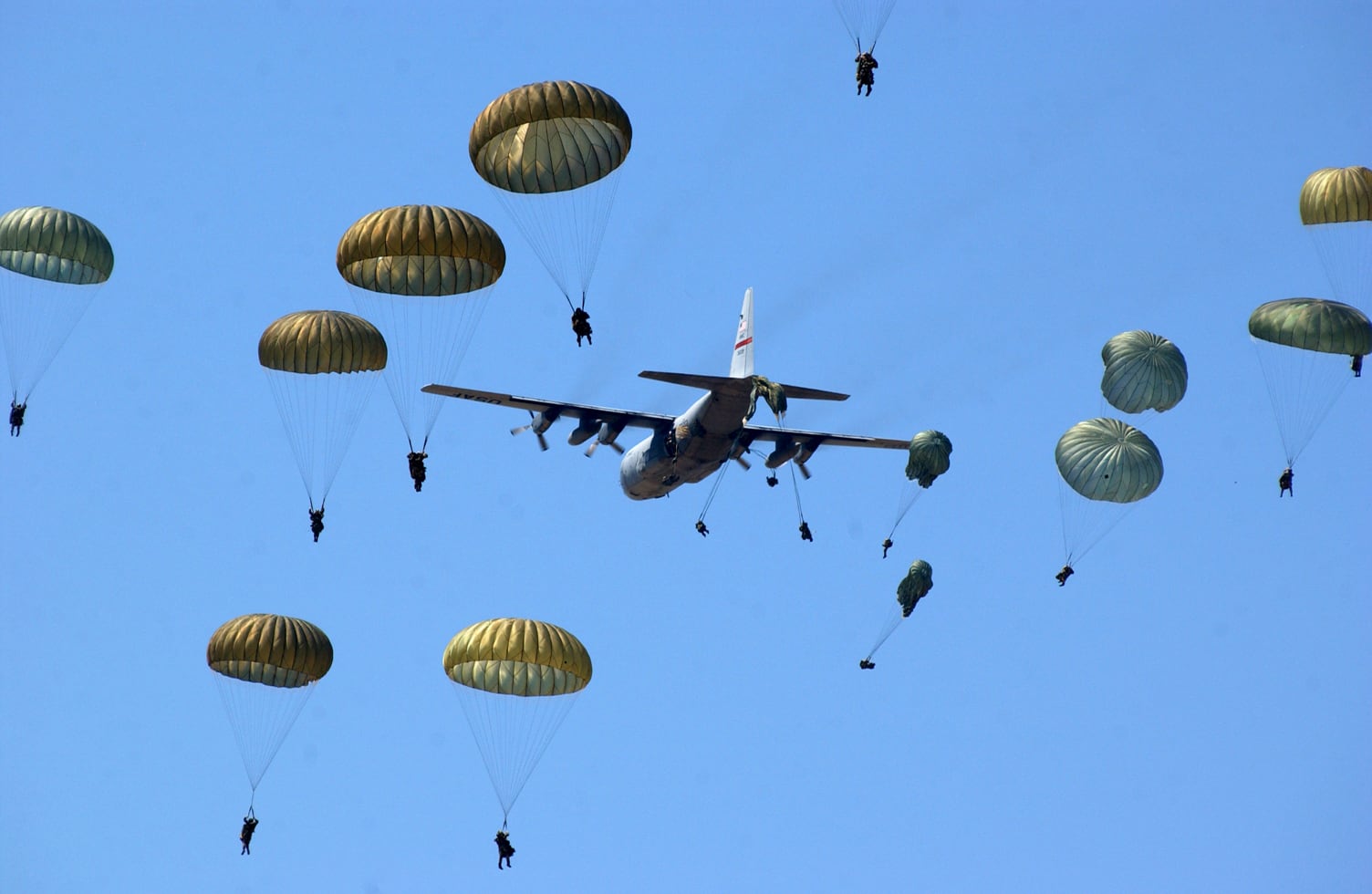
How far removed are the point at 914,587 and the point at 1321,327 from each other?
39.5ft

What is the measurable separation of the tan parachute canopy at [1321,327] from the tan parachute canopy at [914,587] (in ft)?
34.4

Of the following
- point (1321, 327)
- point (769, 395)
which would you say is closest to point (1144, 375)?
point (1321, 327)

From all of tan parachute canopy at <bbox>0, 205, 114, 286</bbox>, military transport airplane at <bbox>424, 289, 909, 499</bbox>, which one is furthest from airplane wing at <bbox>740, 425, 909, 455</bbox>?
tan parachute canopy at <bbox>0, 205, 114, 286</bbox>

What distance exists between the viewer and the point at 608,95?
4419 centimetres

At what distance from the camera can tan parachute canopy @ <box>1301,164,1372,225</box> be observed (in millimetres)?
46812

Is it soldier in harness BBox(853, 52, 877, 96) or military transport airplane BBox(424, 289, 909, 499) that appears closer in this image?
soldier in harness BBox(853, 52, 877, 96)

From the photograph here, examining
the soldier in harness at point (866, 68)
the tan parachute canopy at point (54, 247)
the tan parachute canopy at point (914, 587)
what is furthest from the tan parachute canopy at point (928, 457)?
the tan parachute canopy at point (54, 247)

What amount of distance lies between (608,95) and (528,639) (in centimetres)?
1289

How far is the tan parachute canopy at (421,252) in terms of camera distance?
43.9m

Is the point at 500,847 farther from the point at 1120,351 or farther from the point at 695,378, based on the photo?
the point at 1120,351

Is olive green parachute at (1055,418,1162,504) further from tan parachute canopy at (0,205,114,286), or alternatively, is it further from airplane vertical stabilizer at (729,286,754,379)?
tan parachute canopy at (0,205,114,286)

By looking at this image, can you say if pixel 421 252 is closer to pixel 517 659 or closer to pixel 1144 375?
pixel 517 659

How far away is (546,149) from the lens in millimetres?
44938

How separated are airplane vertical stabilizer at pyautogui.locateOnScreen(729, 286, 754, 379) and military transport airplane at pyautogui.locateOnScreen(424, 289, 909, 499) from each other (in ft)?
0.09
